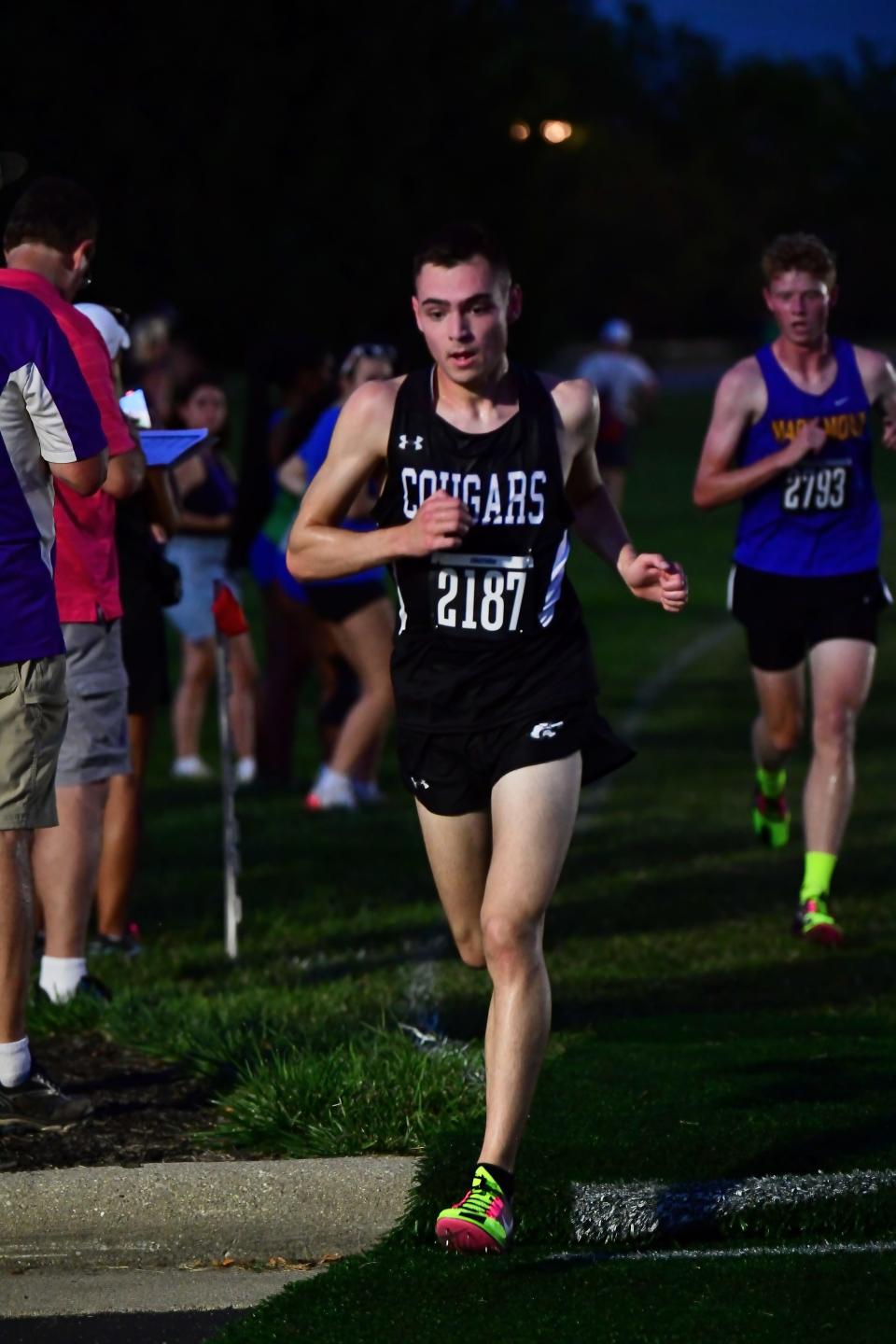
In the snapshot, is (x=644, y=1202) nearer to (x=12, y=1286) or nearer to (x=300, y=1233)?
(x=300, y=1233)

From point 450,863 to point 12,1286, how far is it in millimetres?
1355

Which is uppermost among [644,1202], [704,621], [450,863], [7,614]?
[7,614]

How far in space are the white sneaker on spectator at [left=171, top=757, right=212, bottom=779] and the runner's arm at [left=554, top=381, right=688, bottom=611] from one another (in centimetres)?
732

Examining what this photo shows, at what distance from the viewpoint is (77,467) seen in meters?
5.75

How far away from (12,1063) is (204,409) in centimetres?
606

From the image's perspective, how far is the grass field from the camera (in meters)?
4.77

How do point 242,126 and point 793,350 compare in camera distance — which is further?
point 242,126

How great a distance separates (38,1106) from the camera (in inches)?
233

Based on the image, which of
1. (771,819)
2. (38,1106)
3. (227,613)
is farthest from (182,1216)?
(771,819)

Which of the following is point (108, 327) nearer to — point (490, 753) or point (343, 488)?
point (343, 488)

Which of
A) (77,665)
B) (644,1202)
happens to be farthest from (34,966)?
(644,1202)

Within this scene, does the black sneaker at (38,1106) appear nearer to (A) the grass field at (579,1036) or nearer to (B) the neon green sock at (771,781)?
(A) the grass field at (579,1036)

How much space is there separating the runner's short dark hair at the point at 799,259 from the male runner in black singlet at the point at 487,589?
9.98ft

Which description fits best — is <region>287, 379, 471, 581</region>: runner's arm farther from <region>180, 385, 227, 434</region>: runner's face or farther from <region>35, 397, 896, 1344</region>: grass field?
<region>180, 385, 227, 434</region>: runner's face
